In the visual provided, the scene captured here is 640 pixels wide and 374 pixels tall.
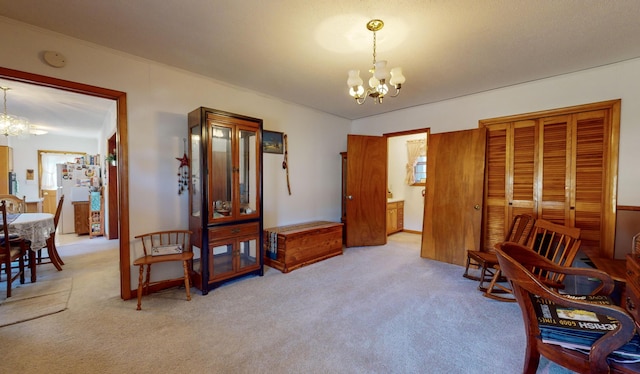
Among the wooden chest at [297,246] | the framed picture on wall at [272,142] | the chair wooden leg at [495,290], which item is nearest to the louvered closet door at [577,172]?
the chair wooden leg at [495,290]

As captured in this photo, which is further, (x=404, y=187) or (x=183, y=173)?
(x=404, y=187)

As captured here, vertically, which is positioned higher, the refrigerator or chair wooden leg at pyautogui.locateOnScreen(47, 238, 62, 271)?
the refrigerator

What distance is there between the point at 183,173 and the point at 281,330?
208 centimetres

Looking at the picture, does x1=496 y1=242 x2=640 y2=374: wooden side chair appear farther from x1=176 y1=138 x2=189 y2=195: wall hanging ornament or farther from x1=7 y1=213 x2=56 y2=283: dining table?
x1=7 y1=213 x2=56 y2=283: dining table

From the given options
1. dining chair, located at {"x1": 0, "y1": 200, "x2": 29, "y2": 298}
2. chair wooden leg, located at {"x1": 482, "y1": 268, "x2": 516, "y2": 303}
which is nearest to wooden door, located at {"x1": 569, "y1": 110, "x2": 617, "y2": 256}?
chair wooden leg, located at {"x1": 482, "y1": 268, "x2": 516, "y2": 303}

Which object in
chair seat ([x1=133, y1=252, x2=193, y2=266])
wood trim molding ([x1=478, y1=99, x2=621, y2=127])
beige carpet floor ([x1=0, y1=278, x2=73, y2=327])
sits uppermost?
wood trim molding ([x1=478, y1=99, x2=621, y2=127])

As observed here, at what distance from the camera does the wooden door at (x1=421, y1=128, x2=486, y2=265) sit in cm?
352

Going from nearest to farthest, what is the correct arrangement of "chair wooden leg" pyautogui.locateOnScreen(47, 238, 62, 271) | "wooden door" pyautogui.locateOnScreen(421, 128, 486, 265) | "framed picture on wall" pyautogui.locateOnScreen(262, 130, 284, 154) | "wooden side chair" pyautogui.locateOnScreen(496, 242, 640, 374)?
"wooden side chair" pyautogui.locateOnScreen(496, 242, 640, 374), "chair wooden leg" pyautogui.locateOnScreen(47, 238, 62, 271), "wooden door" pyautogui.locateOnScreen(421, 128, 486, 265), "framed picture on wall" pyautogui.locateOnScreen(262, 130, 284, 154)

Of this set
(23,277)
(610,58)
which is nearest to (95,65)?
(23,277)

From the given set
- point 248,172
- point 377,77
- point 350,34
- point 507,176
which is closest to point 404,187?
point 507,176

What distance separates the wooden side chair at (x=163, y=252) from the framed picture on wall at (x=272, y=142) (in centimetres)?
166

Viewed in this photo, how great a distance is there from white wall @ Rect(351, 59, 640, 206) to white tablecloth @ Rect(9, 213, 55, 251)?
496 cm

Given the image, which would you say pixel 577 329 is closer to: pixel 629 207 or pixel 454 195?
pixel 629 207

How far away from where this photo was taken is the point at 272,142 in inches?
154
